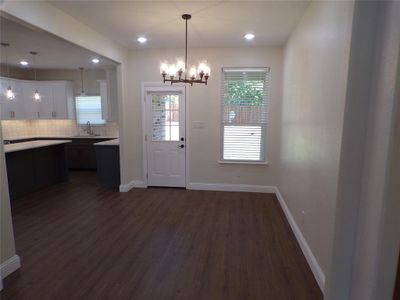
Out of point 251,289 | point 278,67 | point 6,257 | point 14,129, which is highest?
point 278,67

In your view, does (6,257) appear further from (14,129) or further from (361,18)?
(14,129)

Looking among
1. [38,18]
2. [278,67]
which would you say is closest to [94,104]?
[38,18]

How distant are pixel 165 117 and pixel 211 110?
3.20ft

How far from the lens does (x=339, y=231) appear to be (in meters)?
1.79

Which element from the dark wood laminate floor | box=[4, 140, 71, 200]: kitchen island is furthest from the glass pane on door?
box=[4, 140, 71, 200]: kitchen island

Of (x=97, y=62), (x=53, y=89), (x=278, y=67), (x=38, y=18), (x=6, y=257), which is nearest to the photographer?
(x=6, y=257)

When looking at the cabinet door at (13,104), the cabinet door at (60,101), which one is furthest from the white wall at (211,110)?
the cabinet door at (13,104)

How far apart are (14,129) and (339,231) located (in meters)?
8.29

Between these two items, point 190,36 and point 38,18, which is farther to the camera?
point 190,36

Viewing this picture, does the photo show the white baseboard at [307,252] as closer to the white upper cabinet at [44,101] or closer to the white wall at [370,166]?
the white wall at [370,166]

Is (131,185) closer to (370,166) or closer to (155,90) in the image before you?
(155,90)

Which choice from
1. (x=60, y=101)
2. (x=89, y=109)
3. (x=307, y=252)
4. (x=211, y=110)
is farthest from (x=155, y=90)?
(x=307, y=252)

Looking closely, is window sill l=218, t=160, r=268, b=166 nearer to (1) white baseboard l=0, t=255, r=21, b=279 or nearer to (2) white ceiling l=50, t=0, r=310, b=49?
(2) white ceiling l=50, t=0, r=310, b=49

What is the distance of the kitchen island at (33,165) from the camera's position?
4.58 meters
